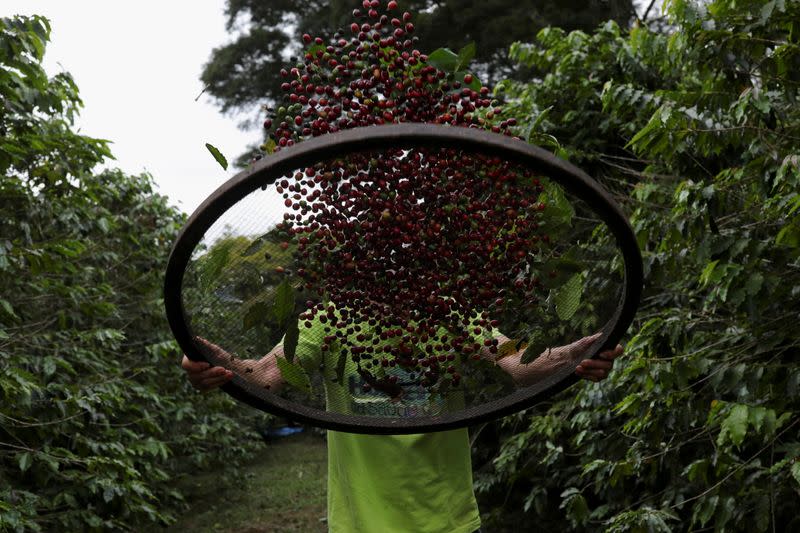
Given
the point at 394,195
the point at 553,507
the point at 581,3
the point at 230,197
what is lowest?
the point at 553,507

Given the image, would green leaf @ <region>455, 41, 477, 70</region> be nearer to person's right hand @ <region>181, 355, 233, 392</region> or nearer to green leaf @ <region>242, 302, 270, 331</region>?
green leaf @ <region>242, 302, 270, 331</region>

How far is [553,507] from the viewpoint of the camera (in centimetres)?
557

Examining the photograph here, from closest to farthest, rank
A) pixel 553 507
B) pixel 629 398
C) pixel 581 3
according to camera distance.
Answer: pixel 629 398 < pixel 553 507 < pixel 581 3

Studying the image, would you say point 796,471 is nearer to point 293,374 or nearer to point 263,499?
point 293,374

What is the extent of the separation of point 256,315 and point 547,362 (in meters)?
0.71

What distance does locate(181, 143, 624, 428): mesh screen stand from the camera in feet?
5.36

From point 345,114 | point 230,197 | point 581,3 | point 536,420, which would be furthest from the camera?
point 581,3

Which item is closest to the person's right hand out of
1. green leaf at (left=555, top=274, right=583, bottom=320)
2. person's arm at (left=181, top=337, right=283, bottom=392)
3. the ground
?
person's arm at (left=181, top=337, right=283, bottom=392)

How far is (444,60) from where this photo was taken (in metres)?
1.65

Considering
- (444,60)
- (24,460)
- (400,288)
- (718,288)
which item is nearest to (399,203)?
(400,288)

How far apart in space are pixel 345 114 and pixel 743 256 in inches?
72.3

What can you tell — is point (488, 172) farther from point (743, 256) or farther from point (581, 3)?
point (581, 3)

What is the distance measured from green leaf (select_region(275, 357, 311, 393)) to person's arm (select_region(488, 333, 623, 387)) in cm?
47

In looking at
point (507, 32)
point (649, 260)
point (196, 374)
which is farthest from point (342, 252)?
point (507, 32)
